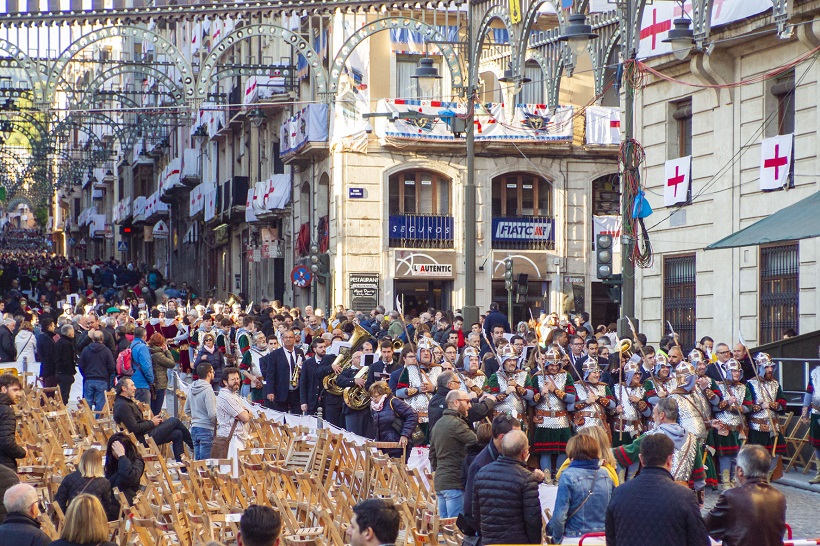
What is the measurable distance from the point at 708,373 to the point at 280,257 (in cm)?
2854

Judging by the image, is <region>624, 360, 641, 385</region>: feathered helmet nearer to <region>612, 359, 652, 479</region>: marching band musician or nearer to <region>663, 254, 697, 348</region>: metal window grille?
<region>612, 359, 652, 479</region>: marching band musician

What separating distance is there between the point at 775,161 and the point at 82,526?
16583mm

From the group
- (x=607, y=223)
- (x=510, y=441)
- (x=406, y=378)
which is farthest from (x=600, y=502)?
(x=607, y=223)

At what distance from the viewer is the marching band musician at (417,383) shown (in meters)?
15.3

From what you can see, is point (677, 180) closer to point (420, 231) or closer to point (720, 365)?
point (720, 365)

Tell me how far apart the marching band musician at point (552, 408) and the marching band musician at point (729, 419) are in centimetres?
164

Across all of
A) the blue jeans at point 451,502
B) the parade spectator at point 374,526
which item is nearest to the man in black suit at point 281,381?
the blue jeans at point 451,502

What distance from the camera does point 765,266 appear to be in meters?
22.7

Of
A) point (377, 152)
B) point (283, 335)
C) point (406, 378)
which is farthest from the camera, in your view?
point (377, 152)

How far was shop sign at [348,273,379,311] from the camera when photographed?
1410 inches

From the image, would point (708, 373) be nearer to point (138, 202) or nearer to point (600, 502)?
point (600, 502)

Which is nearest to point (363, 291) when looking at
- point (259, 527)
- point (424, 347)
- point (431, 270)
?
point (431, 270)

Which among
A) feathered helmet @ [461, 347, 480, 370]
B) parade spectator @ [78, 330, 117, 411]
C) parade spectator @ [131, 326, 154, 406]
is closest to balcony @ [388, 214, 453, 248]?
parade spectator @ [78, 330, 117, 411]

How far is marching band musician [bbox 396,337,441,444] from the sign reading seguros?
21537 mm
